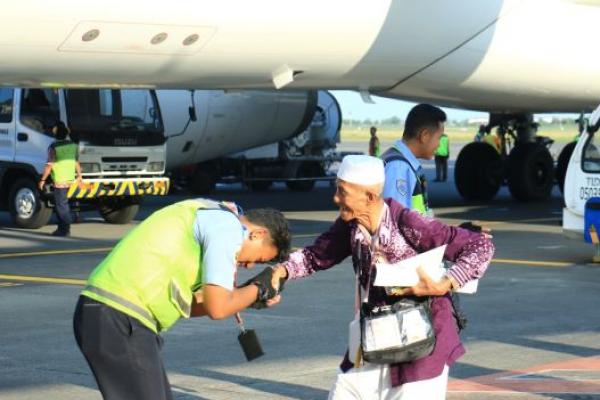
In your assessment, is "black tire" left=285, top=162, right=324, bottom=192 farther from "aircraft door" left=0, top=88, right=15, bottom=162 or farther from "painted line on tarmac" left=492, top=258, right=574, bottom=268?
"painted line on tarmac" left=492, top=258, right=574, bottom=268

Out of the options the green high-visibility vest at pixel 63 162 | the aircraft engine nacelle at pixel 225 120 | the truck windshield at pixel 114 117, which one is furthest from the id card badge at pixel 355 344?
the aircraft engine nacelle at pixel 225 120

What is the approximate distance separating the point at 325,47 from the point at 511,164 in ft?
30.2

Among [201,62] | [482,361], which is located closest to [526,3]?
[201,62]

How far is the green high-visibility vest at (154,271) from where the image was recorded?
5.44 meters

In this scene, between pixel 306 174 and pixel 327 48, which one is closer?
pixel 327 48

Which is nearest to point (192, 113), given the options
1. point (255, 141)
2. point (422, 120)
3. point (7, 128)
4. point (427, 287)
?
point (255, 141)

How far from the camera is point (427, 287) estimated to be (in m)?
5.64

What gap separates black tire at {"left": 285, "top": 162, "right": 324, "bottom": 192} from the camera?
107 ft

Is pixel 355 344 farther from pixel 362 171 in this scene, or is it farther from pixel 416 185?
pixel 416 185

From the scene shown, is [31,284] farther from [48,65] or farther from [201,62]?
[201,62]

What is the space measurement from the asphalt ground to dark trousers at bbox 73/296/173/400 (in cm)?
309

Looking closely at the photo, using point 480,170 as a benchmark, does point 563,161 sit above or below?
above

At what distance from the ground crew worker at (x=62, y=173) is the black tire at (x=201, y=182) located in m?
9.80

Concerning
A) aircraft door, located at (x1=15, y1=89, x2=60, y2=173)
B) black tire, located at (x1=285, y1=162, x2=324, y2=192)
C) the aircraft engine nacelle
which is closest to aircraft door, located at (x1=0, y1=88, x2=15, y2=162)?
aircraft door, located at (x1=15, y1=89, x2=60, y2=173)
